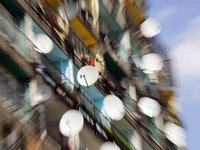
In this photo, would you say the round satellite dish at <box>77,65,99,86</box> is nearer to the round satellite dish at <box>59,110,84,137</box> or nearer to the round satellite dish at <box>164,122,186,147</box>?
the round satellite dish at <box>59,110,84,137</box>

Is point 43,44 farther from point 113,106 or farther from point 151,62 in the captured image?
point 151,62

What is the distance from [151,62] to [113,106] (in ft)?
11.6

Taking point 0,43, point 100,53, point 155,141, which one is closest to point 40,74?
point 0,43

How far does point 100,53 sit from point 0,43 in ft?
12.4

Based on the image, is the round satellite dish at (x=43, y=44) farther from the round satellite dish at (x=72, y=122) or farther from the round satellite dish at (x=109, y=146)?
the round satellite dish at (x=72, y=122)

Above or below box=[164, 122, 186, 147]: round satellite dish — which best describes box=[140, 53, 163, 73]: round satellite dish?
above

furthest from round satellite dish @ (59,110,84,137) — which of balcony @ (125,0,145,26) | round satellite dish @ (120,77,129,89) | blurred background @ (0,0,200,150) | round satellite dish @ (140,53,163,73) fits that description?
balcony @ (125,0,145,26)

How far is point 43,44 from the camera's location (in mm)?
9961

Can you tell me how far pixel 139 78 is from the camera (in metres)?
14.3

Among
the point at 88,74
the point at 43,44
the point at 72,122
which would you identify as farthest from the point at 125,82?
the point at 72,122

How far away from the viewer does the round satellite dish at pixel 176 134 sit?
13.1 meters

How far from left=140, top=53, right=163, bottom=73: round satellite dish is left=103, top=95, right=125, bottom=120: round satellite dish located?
3232 millimetres

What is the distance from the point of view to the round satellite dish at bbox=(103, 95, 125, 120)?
10117mm

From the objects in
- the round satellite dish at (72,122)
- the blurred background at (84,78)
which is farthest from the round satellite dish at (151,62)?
the round satellite dish at (72,122)
